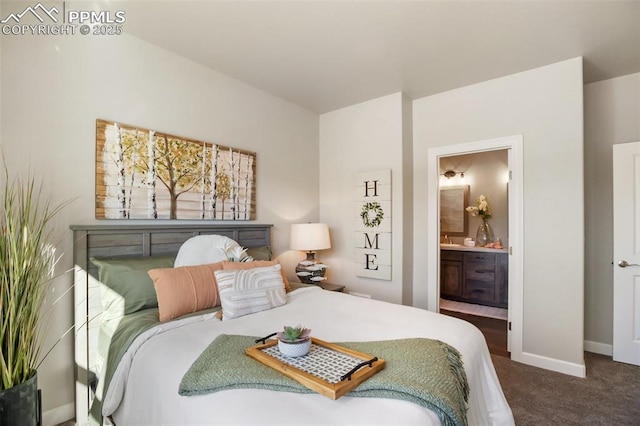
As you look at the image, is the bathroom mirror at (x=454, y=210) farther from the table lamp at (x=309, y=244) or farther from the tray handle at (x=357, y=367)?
the tray handle at (x=357, y=367)

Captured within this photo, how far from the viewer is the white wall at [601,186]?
9.93 feet

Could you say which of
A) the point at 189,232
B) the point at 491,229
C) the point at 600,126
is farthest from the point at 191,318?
the point at 491,229

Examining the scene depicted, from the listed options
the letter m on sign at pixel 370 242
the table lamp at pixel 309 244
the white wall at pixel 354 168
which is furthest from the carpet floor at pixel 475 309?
the table lamp at pixel 309 244

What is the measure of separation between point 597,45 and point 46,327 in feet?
14.8

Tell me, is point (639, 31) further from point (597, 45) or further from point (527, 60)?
point (527, 60)

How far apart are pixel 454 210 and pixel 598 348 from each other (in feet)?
8.92

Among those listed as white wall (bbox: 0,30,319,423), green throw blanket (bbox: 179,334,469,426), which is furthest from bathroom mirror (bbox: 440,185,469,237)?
green throw blanket (bbox: 179,334,469,426)

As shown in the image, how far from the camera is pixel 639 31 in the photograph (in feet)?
7.68

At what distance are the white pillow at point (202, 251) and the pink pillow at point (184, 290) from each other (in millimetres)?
189

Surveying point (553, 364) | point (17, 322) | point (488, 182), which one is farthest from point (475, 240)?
point (17, 322)

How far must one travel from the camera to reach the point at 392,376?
1131 mm

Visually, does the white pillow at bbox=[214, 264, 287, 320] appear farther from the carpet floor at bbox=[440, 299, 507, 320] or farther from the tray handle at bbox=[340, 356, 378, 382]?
the carpet floor at bbox=[440, 299, 507, 320]

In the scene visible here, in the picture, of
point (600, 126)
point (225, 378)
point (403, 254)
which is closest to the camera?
point (225, 378)

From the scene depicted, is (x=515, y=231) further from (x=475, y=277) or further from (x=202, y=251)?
(x=202, y=251)
